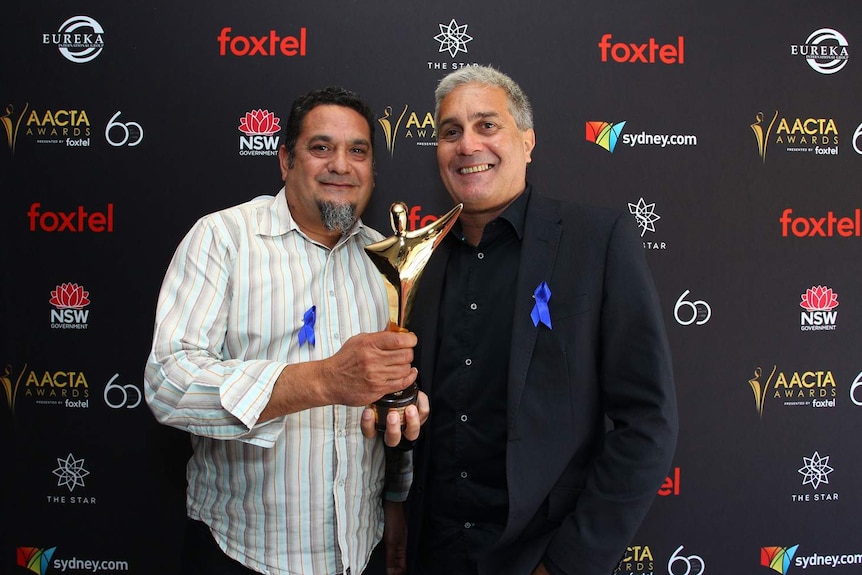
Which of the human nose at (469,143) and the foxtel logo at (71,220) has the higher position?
the human nose at (469,143)

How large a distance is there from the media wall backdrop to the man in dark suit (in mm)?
660

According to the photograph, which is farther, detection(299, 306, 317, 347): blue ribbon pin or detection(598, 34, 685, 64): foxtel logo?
detection(598, 34, 685, 64): foxtel logo

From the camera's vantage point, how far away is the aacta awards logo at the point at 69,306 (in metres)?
2.13

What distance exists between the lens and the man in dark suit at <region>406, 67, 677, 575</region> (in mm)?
1278

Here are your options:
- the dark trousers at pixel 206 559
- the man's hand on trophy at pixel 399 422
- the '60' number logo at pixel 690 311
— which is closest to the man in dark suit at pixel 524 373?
the man's hand on trophy at pixel 399 422

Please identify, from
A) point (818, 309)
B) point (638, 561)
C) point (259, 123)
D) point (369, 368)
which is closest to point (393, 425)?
point (369, 368)

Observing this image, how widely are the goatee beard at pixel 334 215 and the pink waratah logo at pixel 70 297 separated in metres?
1.15

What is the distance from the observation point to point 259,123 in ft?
6.91

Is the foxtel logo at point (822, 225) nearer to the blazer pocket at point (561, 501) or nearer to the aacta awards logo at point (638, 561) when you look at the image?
the aacta awards logo at point (638, 561)

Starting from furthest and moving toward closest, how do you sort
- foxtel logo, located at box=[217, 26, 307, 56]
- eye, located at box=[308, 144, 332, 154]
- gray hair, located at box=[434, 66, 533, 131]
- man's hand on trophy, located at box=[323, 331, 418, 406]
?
1. foxtel logo, located at box=[217, 26, 307, 56]
2. eye, located at box=[308, 144, 332, 154]
3. gray hair, located at box=[434, 66, 533, 131]
4. man's hand on trophy, located at box=[323, 331, 418, 406]

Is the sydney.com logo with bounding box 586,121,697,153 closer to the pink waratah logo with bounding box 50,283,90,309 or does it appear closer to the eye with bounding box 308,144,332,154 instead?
the eye with bounding box 308,144,332,154

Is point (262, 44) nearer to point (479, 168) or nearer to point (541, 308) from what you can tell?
point (479, 168)

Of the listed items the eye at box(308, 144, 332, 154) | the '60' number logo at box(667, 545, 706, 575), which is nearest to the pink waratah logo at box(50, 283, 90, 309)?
the eye at box(308, 144, 332, 154)

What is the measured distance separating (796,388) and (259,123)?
7.27ft
